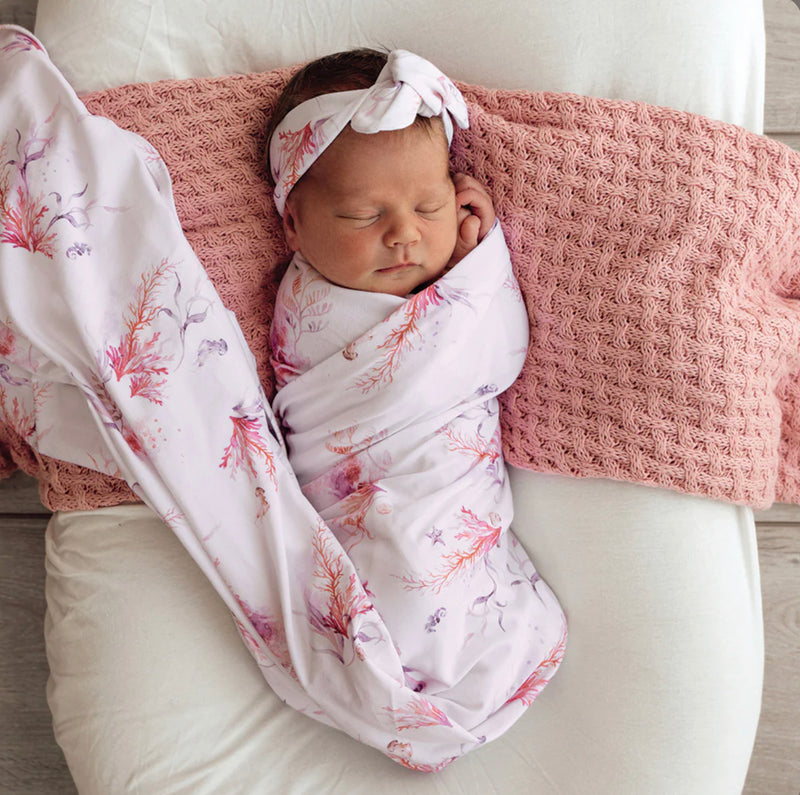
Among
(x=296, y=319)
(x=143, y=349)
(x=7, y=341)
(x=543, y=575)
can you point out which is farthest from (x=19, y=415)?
(x=543, y=575)

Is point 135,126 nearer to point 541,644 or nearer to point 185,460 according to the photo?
point 185,460

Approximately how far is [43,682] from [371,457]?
711 mm

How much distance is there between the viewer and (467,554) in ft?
3.22

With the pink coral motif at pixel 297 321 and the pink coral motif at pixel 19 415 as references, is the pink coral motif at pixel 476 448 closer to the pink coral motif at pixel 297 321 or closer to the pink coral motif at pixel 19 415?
the pink coral motif at pixel 297 321

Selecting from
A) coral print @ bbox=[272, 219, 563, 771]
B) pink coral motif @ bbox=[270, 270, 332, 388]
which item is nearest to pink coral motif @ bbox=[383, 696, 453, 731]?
coral print @ bbox=[272, 219, 563, 771]

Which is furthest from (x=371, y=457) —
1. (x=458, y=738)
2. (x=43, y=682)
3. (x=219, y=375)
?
(x=43, y=682)

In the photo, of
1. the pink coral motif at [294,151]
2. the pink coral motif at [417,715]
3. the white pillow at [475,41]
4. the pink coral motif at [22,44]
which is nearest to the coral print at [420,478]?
the pink coral motif at [417,715]

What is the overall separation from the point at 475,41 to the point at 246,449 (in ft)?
2.06

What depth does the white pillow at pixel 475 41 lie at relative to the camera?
1038 millimetres

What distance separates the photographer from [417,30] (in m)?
1.09

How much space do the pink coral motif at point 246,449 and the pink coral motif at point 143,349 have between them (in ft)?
0.32

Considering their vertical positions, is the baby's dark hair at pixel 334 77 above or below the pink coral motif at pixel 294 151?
above

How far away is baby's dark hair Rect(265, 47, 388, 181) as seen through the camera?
1018 mm

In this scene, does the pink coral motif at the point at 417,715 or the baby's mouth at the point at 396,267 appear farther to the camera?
the baby's mouth at the point at 396,267
